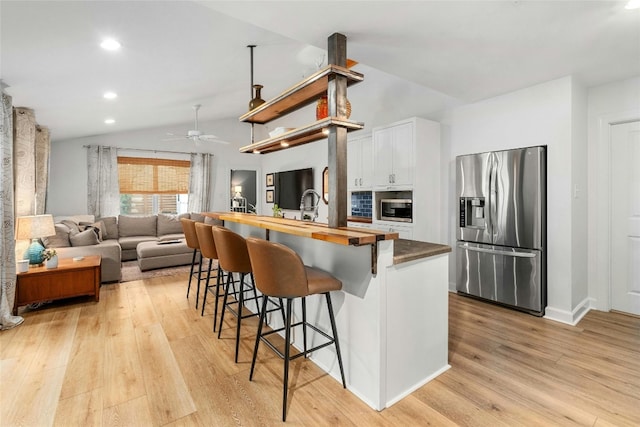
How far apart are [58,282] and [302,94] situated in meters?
3.39

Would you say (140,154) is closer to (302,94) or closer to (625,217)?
(302,94)

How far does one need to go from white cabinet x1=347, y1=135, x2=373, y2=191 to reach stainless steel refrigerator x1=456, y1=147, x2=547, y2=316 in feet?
4.61

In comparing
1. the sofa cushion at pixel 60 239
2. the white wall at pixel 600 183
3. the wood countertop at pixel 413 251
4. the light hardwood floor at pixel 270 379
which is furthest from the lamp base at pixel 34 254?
the white wall at pixel 600 183

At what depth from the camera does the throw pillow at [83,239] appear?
4477 mm

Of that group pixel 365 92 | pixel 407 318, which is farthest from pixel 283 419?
pixel 365 92

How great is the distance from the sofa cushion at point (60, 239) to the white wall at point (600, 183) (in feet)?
21.6

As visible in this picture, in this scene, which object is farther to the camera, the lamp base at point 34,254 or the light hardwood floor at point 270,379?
the lamp base at point 34,254

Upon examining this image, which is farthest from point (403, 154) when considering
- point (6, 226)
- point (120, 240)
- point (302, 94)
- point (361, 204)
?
point (120, 240)

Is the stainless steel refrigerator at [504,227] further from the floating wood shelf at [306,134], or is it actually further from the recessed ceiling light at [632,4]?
the floating wood shelf at [306,134]

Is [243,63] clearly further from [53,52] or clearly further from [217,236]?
[217,236]

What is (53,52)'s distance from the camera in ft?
7.77

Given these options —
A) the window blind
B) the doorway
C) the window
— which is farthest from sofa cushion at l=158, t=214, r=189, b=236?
the doorway

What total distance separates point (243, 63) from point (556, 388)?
4.19 meters

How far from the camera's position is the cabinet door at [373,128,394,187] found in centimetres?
416
